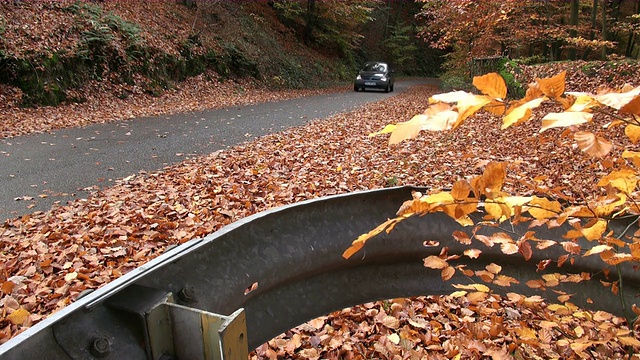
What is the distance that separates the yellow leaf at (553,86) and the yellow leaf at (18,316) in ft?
10.9

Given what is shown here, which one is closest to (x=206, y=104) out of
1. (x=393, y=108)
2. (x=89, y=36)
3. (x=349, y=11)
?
(x=89, y=36)

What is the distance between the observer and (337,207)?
2.12 meters

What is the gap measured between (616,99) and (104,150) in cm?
803

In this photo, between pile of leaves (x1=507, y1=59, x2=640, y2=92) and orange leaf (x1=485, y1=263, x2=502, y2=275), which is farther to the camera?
pile of leaves (x1=507, y1=59, x2=640, y2=92)

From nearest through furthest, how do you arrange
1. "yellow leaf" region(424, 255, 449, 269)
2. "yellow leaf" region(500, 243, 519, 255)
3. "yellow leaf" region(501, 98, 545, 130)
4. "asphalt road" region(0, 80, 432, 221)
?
"yellow leaf" region(501, 98, 545, 130)
"yellow leaf" region(500, 243, 519, 255)
"yellow leaf" region(424, 255, 449, 269)
"asphalt road" region(0, 80, 432, 221)

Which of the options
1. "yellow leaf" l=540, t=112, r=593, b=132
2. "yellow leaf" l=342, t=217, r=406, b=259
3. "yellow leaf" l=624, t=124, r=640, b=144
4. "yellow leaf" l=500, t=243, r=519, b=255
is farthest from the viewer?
"yellow leaf" l=500, t=243, r=519, b=255

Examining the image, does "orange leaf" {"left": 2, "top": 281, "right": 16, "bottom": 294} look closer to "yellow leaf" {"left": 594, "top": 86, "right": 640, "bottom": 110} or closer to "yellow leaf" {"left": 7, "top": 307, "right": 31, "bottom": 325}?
"yellow leaf" {"left": 7, "top": 307, "right": 31, "bottom": 325}

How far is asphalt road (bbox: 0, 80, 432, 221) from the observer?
5.46 m

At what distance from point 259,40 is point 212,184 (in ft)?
65.9

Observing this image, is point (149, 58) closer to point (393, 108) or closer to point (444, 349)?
point (393, 108)

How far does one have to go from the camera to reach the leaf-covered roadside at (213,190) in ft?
11.1

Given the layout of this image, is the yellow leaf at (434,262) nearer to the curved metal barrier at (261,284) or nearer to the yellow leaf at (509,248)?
the curved metal barrier at (261,284)

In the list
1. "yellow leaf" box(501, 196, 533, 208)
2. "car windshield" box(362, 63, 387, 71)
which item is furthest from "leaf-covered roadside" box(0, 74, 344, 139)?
"yellow leaf" box(501, 196, 533, 208)

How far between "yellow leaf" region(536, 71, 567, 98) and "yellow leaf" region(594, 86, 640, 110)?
92mm
